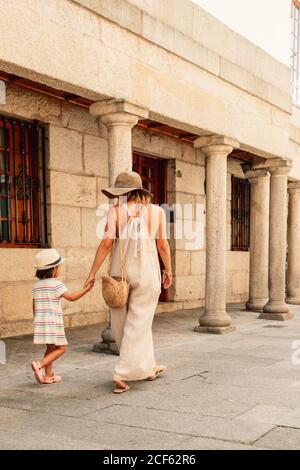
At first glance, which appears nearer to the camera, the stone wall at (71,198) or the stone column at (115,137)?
the stone column at (115,137)

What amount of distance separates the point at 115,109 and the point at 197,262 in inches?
201

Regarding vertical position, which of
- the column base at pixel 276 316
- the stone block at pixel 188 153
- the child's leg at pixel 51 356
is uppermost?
the stone block at pixel 188 153

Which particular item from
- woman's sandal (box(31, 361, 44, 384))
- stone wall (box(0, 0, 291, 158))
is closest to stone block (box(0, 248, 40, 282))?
stone wall (box(0, 0, 291, 158))

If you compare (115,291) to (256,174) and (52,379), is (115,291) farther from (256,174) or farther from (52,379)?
(256,174)

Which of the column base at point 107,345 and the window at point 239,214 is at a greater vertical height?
the window at point 239,214

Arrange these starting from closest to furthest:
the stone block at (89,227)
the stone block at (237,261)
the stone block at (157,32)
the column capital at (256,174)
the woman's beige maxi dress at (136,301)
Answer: the woman's beige maxi dress at (136,301) → the stone block at (157,32) → the stone block at (89,227) → the column capital at (256,174) → the stone block at (237,261)

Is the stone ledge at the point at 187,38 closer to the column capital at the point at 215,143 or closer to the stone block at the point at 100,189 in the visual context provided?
the column capital at the point at 215,143

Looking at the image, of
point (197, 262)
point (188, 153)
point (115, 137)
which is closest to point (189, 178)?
point (188, 153)

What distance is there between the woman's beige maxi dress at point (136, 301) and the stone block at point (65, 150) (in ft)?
10.7

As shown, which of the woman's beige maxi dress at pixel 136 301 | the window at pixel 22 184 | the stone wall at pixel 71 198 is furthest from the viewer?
the window at pixel 22 184

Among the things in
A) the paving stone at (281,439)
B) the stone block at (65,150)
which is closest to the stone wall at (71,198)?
the stone block at (65,150)

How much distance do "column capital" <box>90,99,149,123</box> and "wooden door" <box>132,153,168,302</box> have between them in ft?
10.9

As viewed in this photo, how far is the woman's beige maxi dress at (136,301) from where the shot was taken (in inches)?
176
